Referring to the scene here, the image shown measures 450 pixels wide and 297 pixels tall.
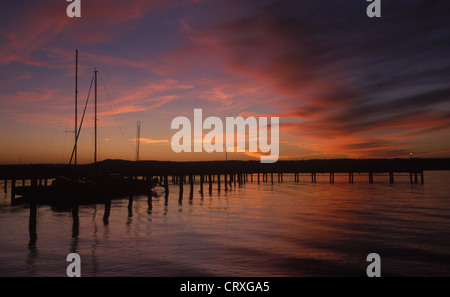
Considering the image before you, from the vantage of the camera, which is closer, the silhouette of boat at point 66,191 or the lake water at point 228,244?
the lake water at point 228,244

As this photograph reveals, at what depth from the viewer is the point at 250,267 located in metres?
16.1

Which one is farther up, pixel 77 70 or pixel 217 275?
pixel 77 70

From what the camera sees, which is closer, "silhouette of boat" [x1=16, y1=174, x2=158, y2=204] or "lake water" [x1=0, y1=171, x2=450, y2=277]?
"lake water" [x1=0, y1=171, x2=450, y2=277]

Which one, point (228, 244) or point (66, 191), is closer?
point (228, 244)

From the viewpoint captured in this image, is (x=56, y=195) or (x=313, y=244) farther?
(x=56, y=195)

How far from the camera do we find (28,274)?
49.2ft

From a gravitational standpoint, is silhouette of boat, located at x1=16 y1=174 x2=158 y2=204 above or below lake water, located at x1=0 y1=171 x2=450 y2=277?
above

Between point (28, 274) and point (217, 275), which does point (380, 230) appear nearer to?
point (217, 275)

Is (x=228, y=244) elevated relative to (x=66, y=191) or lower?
lower

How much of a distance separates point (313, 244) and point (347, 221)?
10.7 meters

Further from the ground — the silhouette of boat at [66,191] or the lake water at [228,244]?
the silhouette of boat at [66,191]
